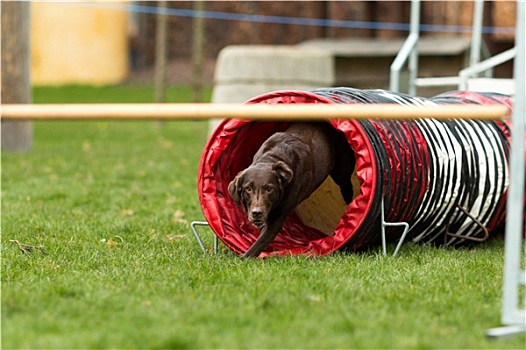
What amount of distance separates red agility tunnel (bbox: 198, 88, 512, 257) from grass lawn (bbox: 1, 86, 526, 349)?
0.19 meters

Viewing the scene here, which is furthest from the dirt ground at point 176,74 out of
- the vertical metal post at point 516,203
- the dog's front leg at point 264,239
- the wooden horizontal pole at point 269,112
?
the vertical metal post at point 516,203

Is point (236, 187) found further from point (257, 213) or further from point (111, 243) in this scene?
point (111, 243)

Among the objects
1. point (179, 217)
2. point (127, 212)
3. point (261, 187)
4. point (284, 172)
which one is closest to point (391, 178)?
point (284, 172)

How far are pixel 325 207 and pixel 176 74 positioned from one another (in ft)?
62.3

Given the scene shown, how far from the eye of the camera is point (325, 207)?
7449 mm

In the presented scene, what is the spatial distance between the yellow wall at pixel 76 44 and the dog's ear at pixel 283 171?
60.1 ft

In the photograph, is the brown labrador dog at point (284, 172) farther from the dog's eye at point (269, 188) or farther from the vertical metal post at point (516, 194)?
the vertical metal post at point (516, 194)

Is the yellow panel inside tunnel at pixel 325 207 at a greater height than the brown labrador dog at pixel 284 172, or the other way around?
the brown labrador dog at pixel 284 172

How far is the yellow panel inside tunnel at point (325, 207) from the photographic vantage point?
729 centimetres

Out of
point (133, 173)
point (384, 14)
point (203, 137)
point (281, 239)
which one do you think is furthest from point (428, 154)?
point (384, 14)

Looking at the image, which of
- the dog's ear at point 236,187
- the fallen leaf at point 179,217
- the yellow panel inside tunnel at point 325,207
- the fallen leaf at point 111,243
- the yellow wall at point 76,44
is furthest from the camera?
the yellow wall at point 76,44

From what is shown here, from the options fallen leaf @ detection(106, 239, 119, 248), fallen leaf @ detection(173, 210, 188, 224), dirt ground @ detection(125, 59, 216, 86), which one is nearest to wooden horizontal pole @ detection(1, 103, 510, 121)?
fallen leaf @ detection(106, 239, 119, 248)

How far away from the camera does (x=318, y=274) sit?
206 inches

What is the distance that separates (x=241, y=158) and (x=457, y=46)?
1073 centimetres
